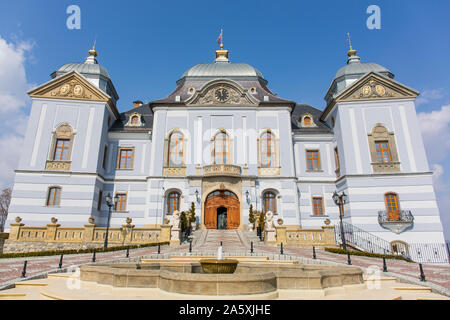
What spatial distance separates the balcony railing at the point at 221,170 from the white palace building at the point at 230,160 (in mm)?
98

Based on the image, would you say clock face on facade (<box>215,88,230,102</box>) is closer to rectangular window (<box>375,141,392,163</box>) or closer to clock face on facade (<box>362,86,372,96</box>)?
clock face on facade (<box>362,86,372,96</box>)

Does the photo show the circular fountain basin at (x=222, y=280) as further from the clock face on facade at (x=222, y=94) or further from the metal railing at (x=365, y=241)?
the clock face on facade at (x=222, y=94)

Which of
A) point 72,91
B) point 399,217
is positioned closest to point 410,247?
point 399,217

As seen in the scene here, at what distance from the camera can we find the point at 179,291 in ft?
20.4

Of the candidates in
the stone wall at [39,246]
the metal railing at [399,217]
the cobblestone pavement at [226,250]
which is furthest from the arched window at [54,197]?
the metal railing at [399,217]

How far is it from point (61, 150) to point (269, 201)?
68.3 feet

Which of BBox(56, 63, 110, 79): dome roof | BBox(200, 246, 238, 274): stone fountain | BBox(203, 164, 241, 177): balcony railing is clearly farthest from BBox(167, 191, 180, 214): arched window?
BBox(200, 246, 238, 274): stone fountain

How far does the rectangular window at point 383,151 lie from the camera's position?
25.2 metres

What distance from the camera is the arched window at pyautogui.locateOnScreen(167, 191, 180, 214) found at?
86.5 feet

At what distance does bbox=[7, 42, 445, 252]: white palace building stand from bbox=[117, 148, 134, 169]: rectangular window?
Answer: 11 centimetres

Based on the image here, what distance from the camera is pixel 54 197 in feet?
81.1

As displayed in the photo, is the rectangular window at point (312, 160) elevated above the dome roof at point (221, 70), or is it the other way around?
the dome roof at point (221, 70)

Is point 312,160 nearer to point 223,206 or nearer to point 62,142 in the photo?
point 223,206
